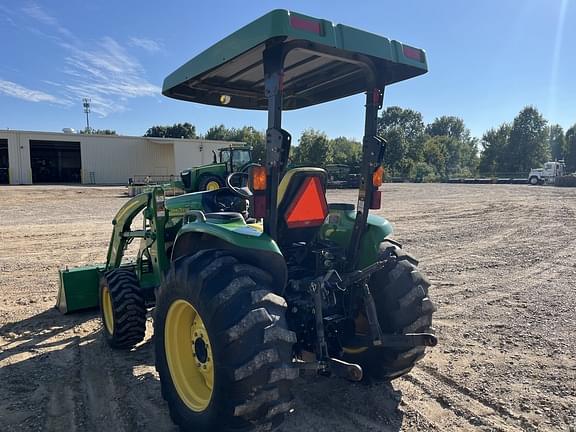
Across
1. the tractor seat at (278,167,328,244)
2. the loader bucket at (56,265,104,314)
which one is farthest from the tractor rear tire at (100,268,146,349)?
the tractor seat at (278,167,328,244)

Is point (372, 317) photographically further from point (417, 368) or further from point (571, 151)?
point (571, 151)

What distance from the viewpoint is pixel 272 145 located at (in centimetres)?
267

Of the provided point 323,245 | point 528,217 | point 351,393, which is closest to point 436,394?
point 351,393

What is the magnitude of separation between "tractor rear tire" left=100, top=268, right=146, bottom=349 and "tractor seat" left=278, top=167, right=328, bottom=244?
1.87m

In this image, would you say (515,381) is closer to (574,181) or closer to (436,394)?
(436,394)

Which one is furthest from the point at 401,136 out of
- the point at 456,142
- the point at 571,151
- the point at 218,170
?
the point at 218,170

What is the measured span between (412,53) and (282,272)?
5.50 ft

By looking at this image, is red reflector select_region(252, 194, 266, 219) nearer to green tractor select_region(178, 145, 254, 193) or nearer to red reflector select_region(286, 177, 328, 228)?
red reflector select_region(286, 177, 328, 228)

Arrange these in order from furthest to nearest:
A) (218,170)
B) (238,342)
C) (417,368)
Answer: (218,170)
(417,368)
(238,342)

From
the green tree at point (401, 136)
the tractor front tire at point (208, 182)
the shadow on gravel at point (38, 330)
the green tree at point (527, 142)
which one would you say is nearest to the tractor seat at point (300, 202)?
the shadow on gravel at point (38, 330)

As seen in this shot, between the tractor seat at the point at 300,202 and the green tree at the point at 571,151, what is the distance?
67705 millimetres

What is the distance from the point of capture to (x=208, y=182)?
49.5 feet

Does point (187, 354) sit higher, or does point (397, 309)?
point (397, 309)

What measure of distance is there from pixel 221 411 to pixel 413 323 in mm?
1490
